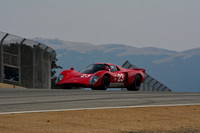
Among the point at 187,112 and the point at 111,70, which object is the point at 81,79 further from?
the point at 187,112

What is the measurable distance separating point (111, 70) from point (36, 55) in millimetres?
4089

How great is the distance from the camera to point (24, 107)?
31.9 ft

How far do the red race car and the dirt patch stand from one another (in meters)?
7.34

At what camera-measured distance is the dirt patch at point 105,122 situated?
6.92 meters

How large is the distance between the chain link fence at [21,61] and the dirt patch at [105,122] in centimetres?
1010

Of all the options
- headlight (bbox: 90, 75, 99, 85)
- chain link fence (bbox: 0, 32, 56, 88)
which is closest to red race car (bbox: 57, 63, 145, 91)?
headlight (bbox: 90, 75, 99, 85)

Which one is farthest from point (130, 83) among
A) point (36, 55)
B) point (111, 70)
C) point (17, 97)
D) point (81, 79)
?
point (17, 97)

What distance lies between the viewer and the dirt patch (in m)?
6.92

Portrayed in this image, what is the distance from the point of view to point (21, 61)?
19.9m

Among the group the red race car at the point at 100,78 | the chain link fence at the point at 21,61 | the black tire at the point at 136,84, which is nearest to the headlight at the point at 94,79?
the red race car at the point at 100,78

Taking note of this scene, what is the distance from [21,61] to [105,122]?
1264 centimetres

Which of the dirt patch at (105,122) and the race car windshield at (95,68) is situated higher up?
the race car windshield at (95,68)

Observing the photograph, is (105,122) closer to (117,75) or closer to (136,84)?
(117,75)

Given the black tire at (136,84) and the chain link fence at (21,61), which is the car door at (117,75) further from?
the chain link fence at (21,61)
